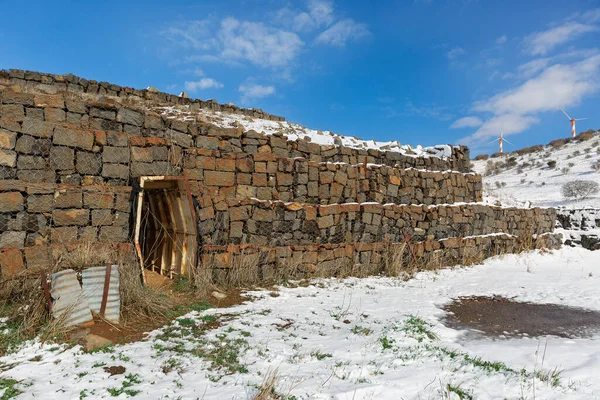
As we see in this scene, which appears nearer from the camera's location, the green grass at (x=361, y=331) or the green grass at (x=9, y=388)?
the green grass at (x=9, y=388)

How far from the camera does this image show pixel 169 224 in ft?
25.1

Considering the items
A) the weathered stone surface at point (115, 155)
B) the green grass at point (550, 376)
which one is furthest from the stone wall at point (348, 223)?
the green grass at point (550, 376)

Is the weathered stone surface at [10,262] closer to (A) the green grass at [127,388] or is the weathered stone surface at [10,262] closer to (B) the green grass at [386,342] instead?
(A) the green grass at [127,388]

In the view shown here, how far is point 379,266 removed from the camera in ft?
30.5

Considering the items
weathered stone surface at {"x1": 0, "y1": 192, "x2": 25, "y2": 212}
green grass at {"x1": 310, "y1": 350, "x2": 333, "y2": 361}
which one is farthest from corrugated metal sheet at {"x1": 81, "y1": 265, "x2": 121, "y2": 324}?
green grass at {"x1": 310, "y1": 350, "x2": 333, "y2": 361}

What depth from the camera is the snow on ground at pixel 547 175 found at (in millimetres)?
22453

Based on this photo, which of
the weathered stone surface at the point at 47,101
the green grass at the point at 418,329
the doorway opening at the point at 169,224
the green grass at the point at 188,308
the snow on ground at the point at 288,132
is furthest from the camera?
the snow on ground at the point at 288,132

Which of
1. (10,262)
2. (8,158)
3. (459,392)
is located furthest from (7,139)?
(459,392)

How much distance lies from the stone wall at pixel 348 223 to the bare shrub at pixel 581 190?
11.5 meters

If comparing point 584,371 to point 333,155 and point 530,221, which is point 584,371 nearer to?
point 333,155

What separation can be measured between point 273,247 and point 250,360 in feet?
13.4

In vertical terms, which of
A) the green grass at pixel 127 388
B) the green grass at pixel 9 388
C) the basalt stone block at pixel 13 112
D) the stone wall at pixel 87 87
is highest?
the stone wall at pixel 87 87

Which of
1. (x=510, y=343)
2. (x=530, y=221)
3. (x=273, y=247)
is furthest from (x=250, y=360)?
(x=530, y=221)

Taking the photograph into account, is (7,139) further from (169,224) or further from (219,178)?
(219,178)
